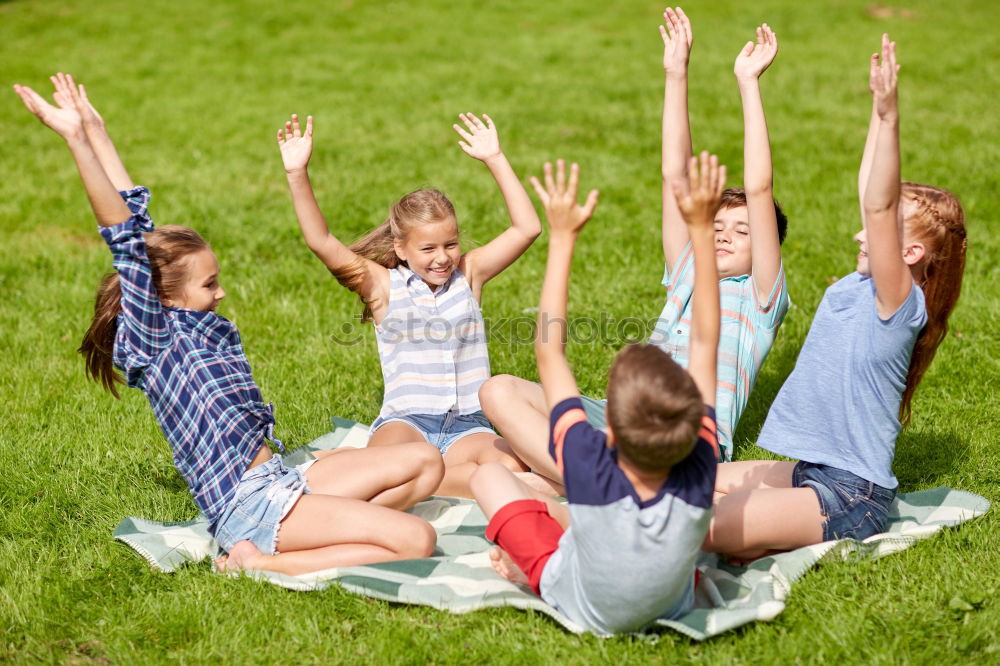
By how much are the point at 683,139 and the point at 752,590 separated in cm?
198

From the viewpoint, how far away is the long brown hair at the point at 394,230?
4508mm

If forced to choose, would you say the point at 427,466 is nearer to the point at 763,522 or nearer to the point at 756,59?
the point at 763,522

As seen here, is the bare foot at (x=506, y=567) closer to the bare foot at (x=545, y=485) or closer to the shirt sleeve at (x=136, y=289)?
the bare foot at (x=545, y=485)

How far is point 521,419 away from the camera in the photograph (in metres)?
4.13

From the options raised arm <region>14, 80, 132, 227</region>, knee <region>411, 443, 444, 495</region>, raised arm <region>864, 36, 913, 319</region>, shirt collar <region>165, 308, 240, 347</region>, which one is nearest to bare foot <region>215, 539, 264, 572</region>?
knee <region>411, 443, 444, 495</region>

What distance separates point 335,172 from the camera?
930 centimetres

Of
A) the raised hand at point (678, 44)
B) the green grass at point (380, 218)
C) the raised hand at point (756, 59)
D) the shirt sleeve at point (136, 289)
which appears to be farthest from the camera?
the raised hand at point (678, 44)

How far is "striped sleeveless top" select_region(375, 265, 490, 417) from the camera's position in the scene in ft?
15.1

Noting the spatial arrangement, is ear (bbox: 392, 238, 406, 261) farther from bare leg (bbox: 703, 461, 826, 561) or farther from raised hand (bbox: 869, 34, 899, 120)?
raised hand (bbox: 869, 34, 899, 120)

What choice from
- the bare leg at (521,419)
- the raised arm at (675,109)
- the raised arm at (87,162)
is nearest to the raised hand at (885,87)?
the raised arm at (675,109)

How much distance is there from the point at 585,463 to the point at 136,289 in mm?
1727

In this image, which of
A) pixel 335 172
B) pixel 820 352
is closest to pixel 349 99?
pixel 335 172

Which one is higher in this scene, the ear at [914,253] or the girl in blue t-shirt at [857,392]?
the ear at [914,253]

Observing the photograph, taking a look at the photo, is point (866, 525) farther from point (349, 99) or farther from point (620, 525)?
point (349, 99)
